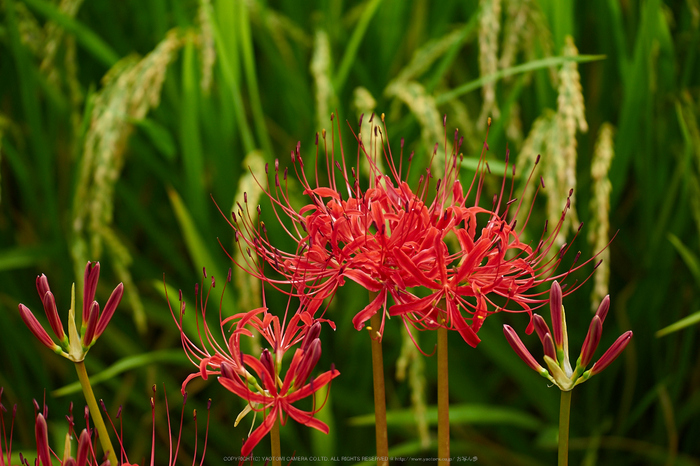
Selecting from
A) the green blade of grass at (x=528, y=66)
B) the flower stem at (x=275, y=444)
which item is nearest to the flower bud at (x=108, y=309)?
the flower stem at (x=275, y=444)

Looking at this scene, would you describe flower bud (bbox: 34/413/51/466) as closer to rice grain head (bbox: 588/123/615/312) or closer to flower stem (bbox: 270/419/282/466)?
flower stem (bbox: 270/419/282/466)

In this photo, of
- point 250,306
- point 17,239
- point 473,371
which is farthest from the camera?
point 17,239

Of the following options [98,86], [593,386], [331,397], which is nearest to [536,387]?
[593,386]

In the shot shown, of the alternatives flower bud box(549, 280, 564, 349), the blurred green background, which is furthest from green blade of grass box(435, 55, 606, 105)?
flower bud box(549, 280, 564, 349)

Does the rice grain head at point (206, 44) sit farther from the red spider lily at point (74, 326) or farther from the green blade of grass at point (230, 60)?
the red spider lily at point (74, 326)

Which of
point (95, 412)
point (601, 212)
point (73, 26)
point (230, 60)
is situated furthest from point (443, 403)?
point (73, 26)

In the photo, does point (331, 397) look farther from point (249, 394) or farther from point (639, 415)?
point (249, 394)
